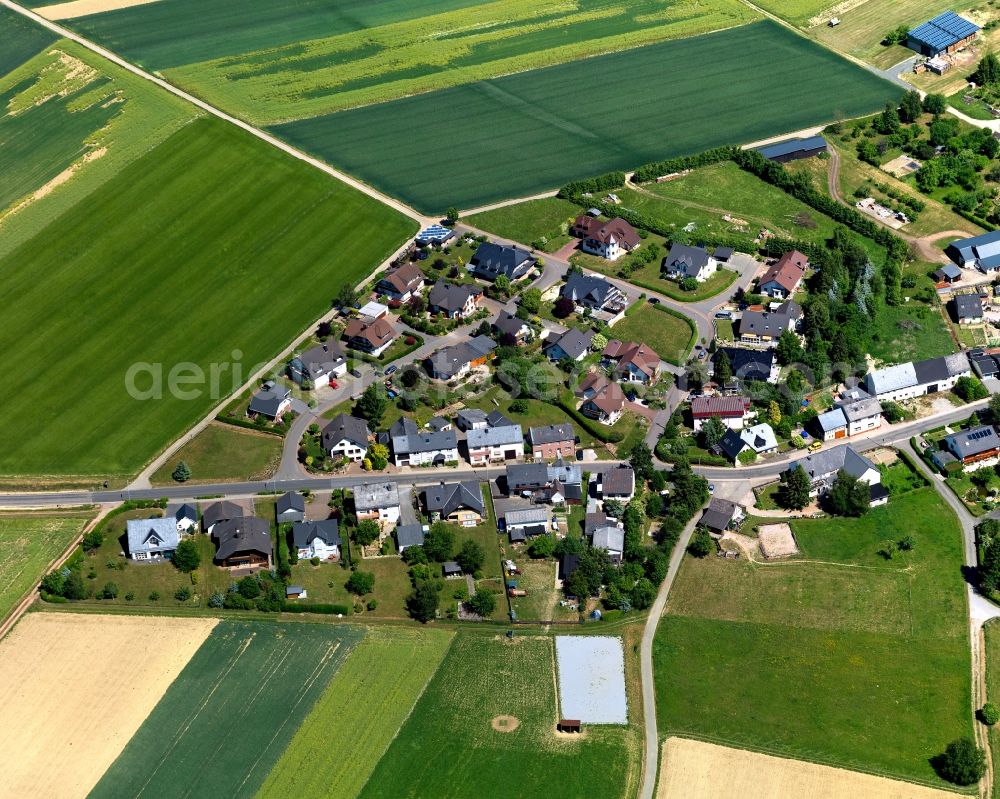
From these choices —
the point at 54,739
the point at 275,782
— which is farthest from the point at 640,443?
the point at 54,739

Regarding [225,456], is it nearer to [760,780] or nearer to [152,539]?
[152,539]

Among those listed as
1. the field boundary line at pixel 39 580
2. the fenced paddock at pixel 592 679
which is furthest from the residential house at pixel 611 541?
the field boundary line at pixel 39 580

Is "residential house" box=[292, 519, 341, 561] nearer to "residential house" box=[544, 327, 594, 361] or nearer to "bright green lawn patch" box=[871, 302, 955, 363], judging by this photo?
"residential house" box=[544, 327, 594, 361]

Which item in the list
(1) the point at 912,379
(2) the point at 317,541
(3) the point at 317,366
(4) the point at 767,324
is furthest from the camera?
(4) the point at 767,324

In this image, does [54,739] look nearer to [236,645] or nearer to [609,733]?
[236,645]

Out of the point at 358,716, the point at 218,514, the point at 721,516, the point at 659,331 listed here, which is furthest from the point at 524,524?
the point at 659,331

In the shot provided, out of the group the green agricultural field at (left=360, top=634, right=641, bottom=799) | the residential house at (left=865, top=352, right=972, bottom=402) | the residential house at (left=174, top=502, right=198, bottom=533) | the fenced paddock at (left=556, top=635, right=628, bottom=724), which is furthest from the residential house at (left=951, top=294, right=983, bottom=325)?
the residential house at (left=174, top=502, right=198, bottom=533)
